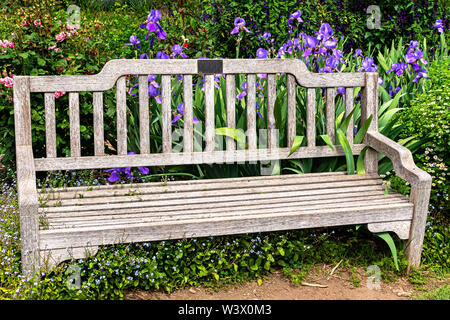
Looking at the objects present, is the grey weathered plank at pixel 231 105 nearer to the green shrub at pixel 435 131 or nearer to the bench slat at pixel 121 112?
the bench slat at pixel 121 112

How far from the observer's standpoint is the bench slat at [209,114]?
338 cm

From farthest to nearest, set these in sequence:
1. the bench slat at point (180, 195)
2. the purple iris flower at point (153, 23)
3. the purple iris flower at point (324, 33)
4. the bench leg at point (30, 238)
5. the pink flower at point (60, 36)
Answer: the pink flower at point (60, 36), the purple iris flower at point (324, 33), the purple iris flower at point (153, 23), the bench slat at point (180, 195), the bench leg at point (30, 238)

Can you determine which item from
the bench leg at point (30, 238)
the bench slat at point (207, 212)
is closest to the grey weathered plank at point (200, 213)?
the bench slat at point (207, 212)

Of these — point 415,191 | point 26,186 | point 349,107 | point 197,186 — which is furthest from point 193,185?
point 415,191

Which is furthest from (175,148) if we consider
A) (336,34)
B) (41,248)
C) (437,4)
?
(437,4)

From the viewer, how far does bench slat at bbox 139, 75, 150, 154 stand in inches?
130

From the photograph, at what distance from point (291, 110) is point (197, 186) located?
73 centimetres

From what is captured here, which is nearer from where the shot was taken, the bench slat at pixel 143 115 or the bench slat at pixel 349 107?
the bench slat at pixel 143 115

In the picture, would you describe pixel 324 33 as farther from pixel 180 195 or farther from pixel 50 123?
pixel 50 123

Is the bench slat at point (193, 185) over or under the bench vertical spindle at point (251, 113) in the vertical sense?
under

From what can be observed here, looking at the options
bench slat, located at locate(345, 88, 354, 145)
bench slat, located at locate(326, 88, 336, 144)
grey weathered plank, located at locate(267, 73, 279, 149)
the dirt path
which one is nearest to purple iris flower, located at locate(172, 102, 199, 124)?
grey weathered plank, located at locate(267, 73, 279, 149)

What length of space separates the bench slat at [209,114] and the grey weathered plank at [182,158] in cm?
6

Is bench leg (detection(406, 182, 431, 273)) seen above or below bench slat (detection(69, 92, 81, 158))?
below

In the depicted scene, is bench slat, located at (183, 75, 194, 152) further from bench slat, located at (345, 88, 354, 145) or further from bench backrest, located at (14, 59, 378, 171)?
bench slat, located at (345, 88, 354, 145)
